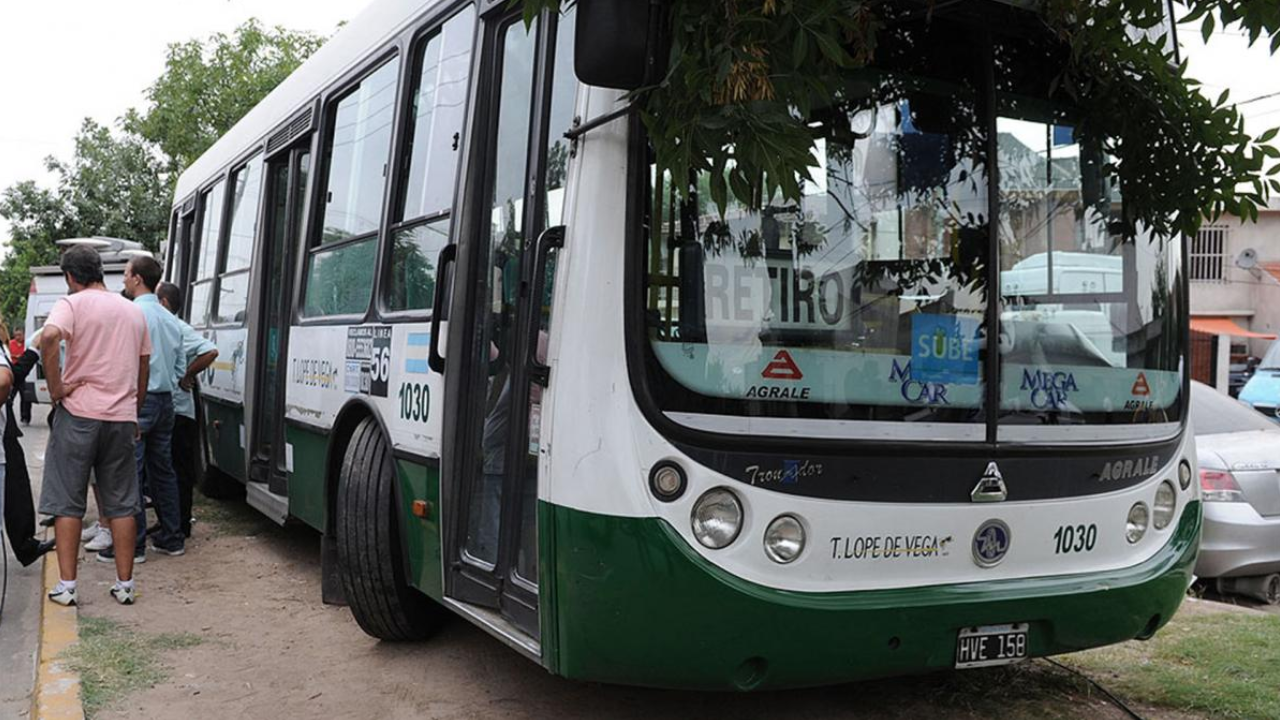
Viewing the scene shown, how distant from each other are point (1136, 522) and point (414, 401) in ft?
8.99

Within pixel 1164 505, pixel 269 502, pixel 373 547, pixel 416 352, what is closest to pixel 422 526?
pixel 373 547

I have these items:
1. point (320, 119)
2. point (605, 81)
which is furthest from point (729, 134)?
point (320, 119)

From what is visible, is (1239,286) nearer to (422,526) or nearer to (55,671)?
(422,526)

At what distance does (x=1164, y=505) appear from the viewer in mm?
4586

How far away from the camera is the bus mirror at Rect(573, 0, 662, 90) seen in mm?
3506

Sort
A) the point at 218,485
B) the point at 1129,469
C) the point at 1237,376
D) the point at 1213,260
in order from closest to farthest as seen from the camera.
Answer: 1. the point at 1129,469
2. the point at 218,485
3. the point at 1237,376
4. the point at 1213,260

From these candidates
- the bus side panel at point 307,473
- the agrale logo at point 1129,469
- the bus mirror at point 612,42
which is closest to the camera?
the bus mirror at point 612,42

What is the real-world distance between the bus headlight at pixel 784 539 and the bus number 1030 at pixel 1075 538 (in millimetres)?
1000

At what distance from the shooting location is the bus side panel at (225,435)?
8.47 m

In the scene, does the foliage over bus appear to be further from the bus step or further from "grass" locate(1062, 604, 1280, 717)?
the bus step

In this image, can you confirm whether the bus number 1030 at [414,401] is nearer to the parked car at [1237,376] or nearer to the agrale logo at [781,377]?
the agrale logo at [781,377]

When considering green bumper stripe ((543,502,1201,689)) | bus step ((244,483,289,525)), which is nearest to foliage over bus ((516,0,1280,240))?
green bumper stripe ((543,502,1201,689))

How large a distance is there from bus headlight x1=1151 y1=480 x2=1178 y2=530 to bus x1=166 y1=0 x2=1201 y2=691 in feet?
0.04

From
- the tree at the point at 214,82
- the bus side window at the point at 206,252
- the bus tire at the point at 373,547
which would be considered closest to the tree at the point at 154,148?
the tree at the point at 214,82
